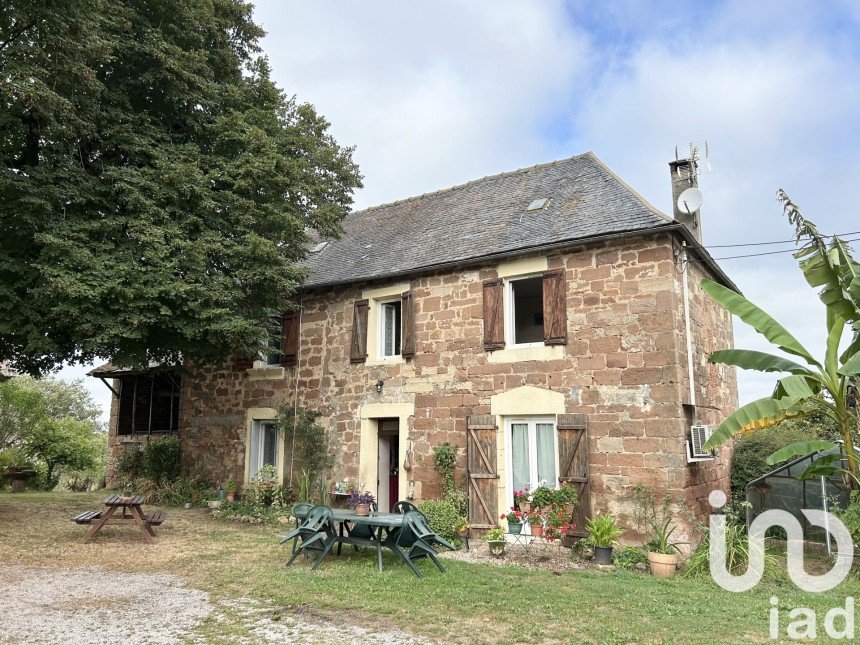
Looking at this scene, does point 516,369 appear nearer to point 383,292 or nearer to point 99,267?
point 383,292

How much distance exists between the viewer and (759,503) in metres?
10.8

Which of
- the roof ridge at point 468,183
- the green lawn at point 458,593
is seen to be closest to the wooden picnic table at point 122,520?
the green lawn at point 458,593

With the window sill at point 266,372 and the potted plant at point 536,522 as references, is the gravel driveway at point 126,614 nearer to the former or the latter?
the potted plant at point 536,522

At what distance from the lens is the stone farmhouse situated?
9.47m

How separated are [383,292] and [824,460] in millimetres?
8006

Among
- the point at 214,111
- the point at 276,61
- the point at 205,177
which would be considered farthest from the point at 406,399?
the point at 276,61

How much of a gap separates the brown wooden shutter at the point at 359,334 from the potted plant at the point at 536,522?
4.83m

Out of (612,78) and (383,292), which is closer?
(612,78)

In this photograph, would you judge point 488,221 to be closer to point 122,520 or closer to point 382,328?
point 382,328

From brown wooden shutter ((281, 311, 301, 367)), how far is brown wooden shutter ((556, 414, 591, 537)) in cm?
645

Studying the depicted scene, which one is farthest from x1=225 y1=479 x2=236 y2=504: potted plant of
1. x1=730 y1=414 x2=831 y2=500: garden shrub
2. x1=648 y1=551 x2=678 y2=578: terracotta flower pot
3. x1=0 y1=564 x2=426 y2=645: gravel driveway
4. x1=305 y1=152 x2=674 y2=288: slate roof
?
x1=730 y1=414 x2=831 y2=500: garden shrub

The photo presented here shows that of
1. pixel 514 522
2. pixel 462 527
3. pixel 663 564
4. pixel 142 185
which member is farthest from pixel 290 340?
pixel 663 564

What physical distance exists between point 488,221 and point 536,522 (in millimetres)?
6084

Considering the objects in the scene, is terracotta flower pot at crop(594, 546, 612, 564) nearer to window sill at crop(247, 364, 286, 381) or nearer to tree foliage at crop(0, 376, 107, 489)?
window sill at crop(247, 364, 286, 381)
